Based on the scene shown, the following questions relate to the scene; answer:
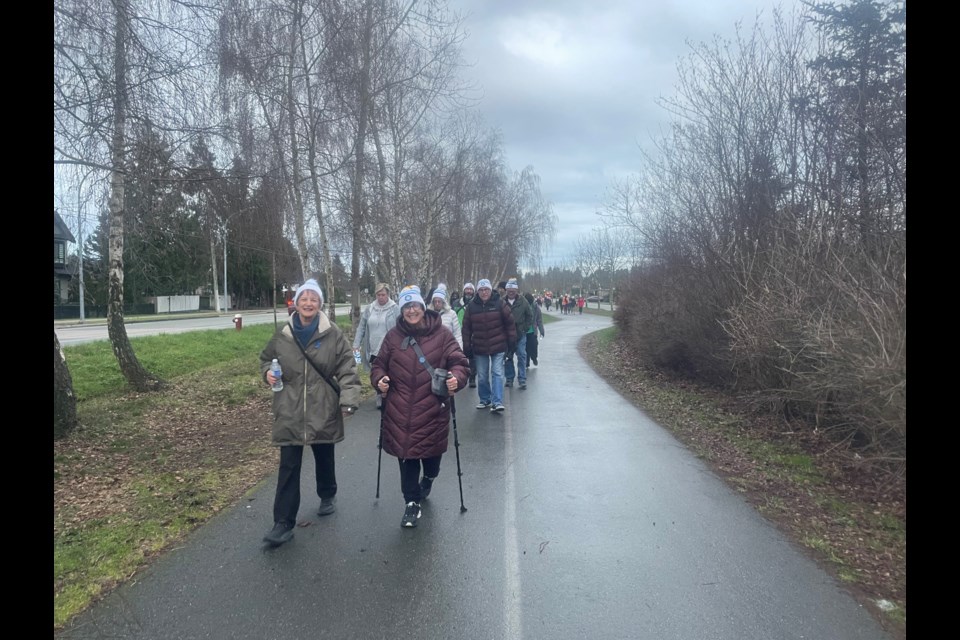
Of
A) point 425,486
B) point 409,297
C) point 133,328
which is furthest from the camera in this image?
point 133,328

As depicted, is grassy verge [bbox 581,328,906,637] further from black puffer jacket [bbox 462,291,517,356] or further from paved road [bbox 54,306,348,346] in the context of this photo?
paved road [bbox 54,306,348,346]

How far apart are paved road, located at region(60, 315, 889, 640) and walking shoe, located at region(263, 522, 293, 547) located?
0.06 metres

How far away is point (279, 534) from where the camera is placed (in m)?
4.06

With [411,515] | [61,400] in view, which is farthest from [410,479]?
[61,400]

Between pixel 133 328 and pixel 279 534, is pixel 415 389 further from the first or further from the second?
pixel 133 328

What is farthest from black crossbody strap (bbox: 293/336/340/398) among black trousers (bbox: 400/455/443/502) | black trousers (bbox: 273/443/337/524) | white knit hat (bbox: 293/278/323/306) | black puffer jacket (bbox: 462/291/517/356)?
black puffer jacket (bbox: 462/291/517/356)

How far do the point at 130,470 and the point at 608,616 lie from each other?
16.6ft

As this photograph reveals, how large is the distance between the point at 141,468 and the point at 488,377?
15.7 feet

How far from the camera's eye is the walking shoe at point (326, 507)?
4586mm

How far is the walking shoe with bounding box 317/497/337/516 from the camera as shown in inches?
181

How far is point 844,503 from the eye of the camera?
488 centimetres

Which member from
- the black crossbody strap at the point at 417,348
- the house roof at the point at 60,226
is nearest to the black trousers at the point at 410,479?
the black crossbody strap at the point at 417,348
